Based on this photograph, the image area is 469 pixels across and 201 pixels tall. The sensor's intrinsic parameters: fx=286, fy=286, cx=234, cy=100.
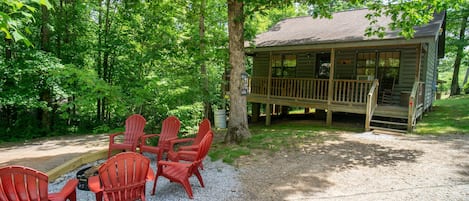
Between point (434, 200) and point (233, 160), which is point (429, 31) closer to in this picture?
point (434, 200)

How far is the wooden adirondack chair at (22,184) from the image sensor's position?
2.69 metres

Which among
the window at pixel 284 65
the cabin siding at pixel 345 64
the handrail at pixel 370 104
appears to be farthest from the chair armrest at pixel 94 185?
the window at pixel 284 65

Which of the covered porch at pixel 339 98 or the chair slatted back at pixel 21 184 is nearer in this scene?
the chair slatted back at pixel 21 184

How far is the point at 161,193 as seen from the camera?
4.26m

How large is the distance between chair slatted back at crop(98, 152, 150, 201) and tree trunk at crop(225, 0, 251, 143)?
3908mm

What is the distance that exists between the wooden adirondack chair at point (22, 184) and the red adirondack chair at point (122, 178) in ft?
1.72

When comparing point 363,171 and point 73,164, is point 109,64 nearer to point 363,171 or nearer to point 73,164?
point 73,164

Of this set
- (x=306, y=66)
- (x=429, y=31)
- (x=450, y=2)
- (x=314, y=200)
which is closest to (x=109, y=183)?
(x=314, y=200)

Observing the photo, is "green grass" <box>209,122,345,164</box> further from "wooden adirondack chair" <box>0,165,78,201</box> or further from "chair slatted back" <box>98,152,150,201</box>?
"wooden adirondack chair" <box>0,165,78,201</box>

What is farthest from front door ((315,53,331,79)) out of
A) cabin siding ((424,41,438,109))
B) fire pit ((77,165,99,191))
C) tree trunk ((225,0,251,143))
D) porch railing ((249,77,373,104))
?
fire pit ((77,165,99,191))

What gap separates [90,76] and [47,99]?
215 inches

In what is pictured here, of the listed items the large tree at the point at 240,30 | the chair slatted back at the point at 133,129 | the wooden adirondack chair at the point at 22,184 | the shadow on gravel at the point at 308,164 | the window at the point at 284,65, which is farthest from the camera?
the window at the point at 284,65

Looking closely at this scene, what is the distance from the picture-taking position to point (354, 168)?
517 centimetres

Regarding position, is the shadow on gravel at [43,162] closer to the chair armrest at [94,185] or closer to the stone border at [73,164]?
the stone border at [73,164]
